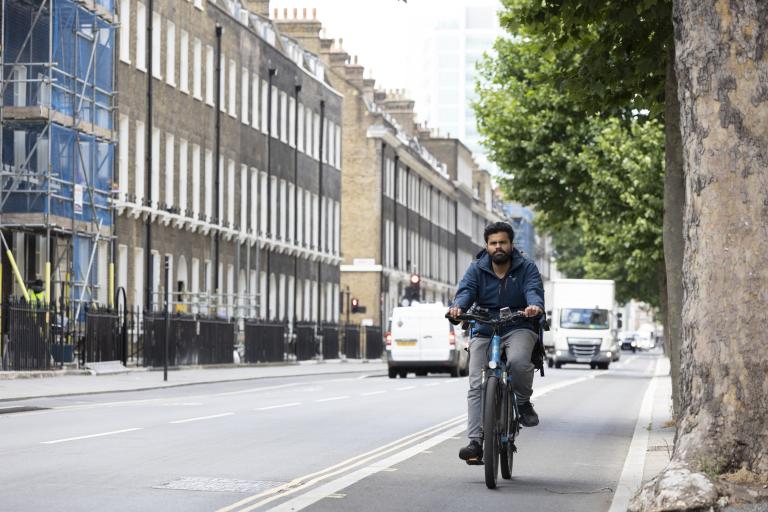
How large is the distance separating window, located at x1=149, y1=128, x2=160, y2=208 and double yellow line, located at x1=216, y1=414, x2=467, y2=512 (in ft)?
105

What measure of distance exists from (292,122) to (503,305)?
5798 centimetres

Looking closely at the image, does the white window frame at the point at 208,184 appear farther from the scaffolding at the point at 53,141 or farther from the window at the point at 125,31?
the scaffolding at the point at 53,141

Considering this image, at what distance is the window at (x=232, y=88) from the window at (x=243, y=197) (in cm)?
238

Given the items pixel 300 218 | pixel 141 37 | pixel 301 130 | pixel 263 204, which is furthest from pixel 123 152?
pixel 301 130

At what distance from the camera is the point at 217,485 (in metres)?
11.7

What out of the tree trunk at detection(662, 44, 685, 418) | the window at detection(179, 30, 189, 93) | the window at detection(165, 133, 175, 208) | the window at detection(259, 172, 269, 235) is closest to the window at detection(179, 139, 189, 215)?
the window at detection(165, 133, 175, 208)

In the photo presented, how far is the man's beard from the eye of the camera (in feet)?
39.1

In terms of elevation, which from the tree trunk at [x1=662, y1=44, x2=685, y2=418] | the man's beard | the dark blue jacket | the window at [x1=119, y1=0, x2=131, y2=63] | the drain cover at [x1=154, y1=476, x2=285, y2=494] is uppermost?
the window at [x1=119, y1=0, x2=131, y2=63]

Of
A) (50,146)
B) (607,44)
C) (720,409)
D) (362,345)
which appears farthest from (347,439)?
(362,345)

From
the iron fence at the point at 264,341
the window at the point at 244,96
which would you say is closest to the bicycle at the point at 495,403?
the iron fence at the point at 264,341

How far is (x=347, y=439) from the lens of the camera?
17.0 m

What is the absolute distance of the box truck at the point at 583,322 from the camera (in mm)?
58906

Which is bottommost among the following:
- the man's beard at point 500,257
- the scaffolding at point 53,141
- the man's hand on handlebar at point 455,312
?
the man's hand on handlebar at point 455,312

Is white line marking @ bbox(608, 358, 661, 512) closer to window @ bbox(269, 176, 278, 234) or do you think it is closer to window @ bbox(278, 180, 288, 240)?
window @ bbox(269, 176, 278, 234)
